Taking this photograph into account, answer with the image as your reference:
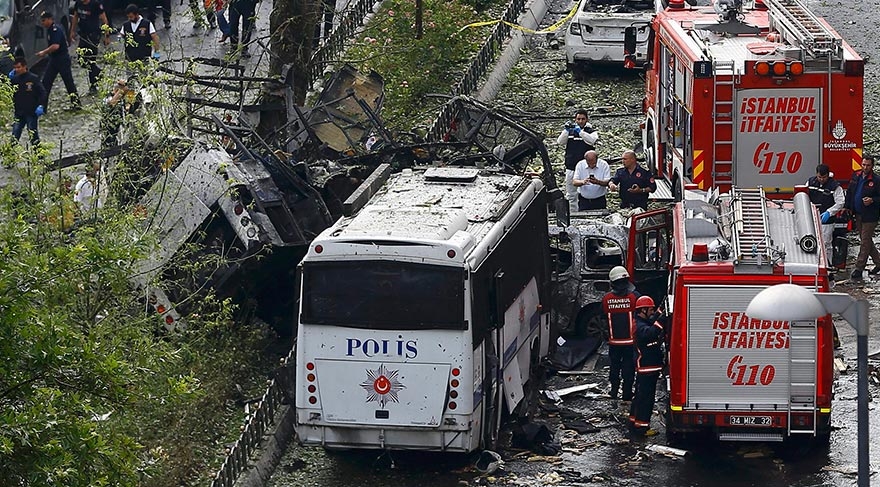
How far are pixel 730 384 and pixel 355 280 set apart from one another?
11.9 ft

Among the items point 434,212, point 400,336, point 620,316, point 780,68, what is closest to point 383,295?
point 400,336

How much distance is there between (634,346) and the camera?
16875 millimetres

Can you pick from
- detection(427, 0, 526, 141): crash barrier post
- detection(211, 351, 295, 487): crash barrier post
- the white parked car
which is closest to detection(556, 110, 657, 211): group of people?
detection(427, 0, 526, 141): crash barrier post

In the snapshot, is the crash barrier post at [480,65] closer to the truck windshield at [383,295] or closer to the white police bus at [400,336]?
the white police bus at [400,336]

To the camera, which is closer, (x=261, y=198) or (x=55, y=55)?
(x=261, y=198)

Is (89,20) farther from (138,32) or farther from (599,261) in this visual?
(599,261)

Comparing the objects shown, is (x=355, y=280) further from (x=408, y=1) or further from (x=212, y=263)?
(x=408, y=1)

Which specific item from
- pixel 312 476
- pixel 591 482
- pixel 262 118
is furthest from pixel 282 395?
pixel 262 118

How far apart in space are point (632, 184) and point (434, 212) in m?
6.57

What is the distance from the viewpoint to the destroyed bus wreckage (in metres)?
17.5

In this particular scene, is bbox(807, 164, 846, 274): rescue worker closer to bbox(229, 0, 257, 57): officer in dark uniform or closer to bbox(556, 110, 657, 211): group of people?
bbox(556, 110, 657, 211): group of people

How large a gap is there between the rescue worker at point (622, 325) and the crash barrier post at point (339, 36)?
33.6 ft

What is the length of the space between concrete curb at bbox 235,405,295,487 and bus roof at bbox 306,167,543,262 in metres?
2.08

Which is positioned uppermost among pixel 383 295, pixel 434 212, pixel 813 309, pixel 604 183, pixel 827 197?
pixel 813 309
